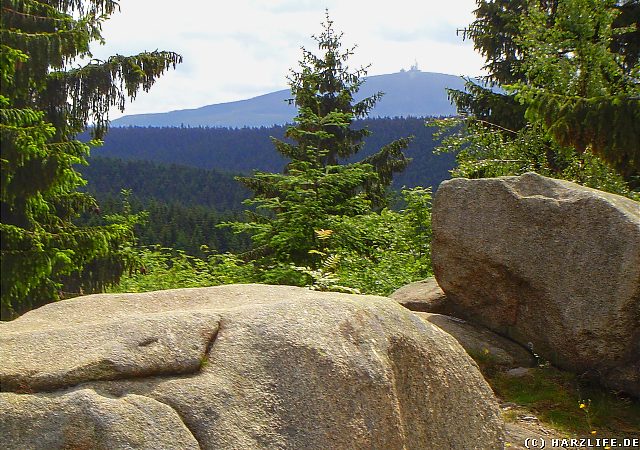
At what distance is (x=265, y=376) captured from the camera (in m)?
4.16

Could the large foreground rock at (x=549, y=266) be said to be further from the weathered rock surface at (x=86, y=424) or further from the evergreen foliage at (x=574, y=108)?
Answer: the weathered rock surface at (x=86, y=424)

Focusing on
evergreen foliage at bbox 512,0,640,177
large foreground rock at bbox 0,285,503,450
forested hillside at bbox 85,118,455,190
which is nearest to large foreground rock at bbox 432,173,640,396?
evergreen foliage at bbox 512,0,640,177

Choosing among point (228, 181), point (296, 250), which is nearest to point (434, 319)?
point (296, 250)

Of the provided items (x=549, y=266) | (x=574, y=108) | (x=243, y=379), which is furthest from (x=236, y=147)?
(x=243, y=379)

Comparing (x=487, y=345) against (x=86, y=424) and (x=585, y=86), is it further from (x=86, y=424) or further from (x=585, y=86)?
(x=585, y=86)

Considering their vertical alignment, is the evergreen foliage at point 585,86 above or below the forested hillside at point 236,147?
above

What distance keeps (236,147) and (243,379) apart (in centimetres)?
15774

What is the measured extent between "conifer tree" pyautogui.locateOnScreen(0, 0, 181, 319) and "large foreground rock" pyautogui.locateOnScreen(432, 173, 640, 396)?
5658mm

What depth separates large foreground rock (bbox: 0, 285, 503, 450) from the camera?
12.1 feet

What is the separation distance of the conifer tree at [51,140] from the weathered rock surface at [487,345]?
5586 millimetres

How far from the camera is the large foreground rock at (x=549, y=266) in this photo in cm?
762

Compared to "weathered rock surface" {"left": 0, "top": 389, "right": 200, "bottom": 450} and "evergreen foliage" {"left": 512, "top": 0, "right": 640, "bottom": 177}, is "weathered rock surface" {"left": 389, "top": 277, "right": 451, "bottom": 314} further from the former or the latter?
"weathered rock surface" {"left": 0, "top": 389, "right": 200, "bottom": 450}

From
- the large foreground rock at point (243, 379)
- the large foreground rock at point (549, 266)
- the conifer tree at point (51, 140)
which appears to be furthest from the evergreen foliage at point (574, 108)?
the conifer tree at point (51, 140)

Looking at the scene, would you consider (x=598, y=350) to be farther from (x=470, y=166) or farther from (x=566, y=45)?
(x=566, y=45)
